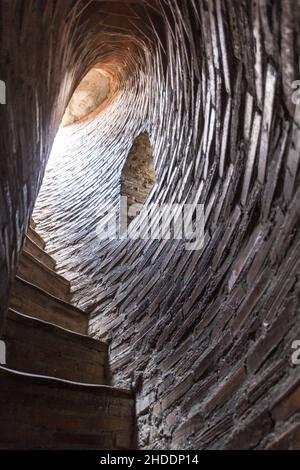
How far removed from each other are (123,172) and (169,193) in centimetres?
114

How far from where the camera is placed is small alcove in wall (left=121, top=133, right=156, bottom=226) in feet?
11.9

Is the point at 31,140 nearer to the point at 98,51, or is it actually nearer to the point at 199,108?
the point at 199,108

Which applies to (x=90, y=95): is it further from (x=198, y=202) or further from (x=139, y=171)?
(x=198, y=202)

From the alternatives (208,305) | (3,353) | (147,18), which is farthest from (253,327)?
(147,18)

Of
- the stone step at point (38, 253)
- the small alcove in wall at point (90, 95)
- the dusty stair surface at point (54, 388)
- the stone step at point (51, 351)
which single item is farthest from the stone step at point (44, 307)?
the small alcove in wall at point (90, 95)

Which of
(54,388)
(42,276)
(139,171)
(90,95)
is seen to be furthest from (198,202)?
(90,95)

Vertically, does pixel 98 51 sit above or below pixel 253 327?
above

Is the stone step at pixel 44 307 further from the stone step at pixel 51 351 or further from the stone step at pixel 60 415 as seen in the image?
the stone step at pixel 60 415

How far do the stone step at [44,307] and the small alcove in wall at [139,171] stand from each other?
128 centimetres

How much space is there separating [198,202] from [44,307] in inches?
37.2

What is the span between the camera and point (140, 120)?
371 cm

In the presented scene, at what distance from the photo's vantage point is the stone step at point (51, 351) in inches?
74.6

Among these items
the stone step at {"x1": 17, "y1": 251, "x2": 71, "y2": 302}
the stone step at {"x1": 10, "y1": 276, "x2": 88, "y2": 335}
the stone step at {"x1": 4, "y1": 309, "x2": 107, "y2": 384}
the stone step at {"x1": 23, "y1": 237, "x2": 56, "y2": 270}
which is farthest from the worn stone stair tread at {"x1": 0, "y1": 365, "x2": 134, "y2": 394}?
the stone step at {"x1": 23, "y1": 237, "x2": 56, "y2": 270}

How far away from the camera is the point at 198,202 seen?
2.18 m
